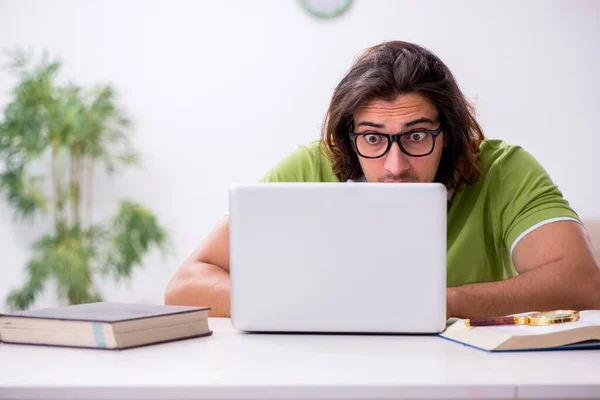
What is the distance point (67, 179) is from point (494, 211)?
2.91 metres

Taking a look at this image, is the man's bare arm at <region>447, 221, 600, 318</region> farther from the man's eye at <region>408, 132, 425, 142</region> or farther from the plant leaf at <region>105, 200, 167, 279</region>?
the plant leaf at <region>105, 200, 167, 279</region>

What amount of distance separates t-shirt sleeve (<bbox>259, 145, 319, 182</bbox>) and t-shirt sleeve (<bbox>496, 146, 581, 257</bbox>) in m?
0.48

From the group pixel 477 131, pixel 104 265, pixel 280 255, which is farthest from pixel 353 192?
pixel 104 265

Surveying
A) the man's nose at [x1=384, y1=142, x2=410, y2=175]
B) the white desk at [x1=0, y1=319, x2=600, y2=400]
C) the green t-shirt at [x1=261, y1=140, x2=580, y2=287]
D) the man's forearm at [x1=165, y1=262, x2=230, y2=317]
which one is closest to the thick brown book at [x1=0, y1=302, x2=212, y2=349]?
the white desk at [x1=0, y1=319, x2=600, y2=400]

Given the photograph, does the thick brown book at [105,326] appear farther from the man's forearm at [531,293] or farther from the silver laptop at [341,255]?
the man's forearm at [531,293]

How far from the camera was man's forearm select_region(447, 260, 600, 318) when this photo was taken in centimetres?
124

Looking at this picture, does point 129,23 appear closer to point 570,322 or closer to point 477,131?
point 477,131

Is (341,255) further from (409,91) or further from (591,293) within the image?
(409,91)

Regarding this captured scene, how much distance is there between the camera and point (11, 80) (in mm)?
4223

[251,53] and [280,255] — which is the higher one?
[251,53]

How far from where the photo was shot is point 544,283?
1378 millimetres

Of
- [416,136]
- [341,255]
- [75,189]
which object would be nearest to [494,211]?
[416,136]

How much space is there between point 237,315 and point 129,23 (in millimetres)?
3447

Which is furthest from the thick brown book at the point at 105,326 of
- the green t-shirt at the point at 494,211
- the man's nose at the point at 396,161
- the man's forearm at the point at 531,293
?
the green t-shirt at the point at 494,211
